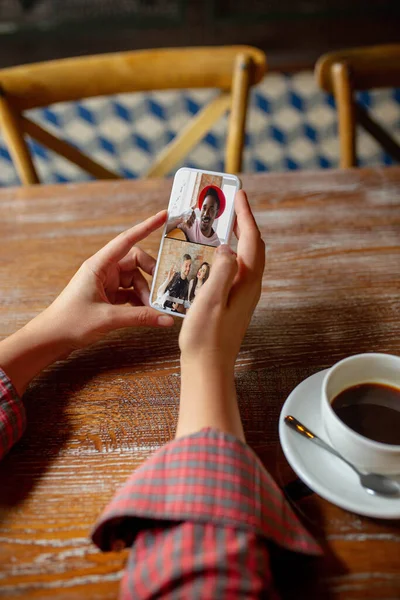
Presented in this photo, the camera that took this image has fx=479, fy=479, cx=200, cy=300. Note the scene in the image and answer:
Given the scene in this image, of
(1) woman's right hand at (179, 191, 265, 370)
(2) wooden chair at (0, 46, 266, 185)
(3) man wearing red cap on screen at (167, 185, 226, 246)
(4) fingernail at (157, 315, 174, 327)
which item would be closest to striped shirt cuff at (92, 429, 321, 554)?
(1) woman's right hand at (179, 191, 265, 370)

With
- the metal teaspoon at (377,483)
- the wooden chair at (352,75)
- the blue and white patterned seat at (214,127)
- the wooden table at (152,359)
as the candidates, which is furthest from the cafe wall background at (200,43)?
the metal teaspoon at (377,483)

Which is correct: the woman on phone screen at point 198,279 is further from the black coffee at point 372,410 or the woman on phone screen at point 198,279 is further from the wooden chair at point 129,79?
the wooden chair at point 129,79

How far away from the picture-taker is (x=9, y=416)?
2.06 feet

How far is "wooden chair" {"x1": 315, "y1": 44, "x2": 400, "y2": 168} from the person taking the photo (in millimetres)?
1194

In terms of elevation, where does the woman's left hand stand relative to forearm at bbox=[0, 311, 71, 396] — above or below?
above

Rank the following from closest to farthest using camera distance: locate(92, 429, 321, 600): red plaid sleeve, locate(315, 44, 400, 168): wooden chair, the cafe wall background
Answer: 1. locate(92, 429, 321, 600): red plaid sleeve
2. locate(315, 44, 400, 168): wooden chair
3. the cafe wall background

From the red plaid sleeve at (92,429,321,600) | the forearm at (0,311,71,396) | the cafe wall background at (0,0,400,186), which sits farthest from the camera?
the cafe wall background at (0,0,400,186)

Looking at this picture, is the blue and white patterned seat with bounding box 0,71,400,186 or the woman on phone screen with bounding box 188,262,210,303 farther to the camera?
the blue and white patterned seat with bounding box 0,71,400,186

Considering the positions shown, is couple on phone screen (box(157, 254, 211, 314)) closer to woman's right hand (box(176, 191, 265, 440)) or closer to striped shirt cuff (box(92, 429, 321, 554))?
woman's right hand (box(176, 191, 265, 440))

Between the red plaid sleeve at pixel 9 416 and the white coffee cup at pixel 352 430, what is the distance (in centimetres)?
39

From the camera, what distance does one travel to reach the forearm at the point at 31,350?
0.70 m

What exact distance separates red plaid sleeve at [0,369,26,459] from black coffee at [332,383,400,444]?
0.41m

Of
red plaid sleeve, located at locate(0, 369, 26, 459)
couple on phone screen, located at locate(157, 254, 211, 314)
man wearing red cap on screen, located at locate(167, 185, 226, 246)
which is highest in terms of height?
man wearing red cap on screen, located at locate(167, 185, 226, 246)

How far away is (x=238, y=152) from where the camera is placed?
4.19ft
